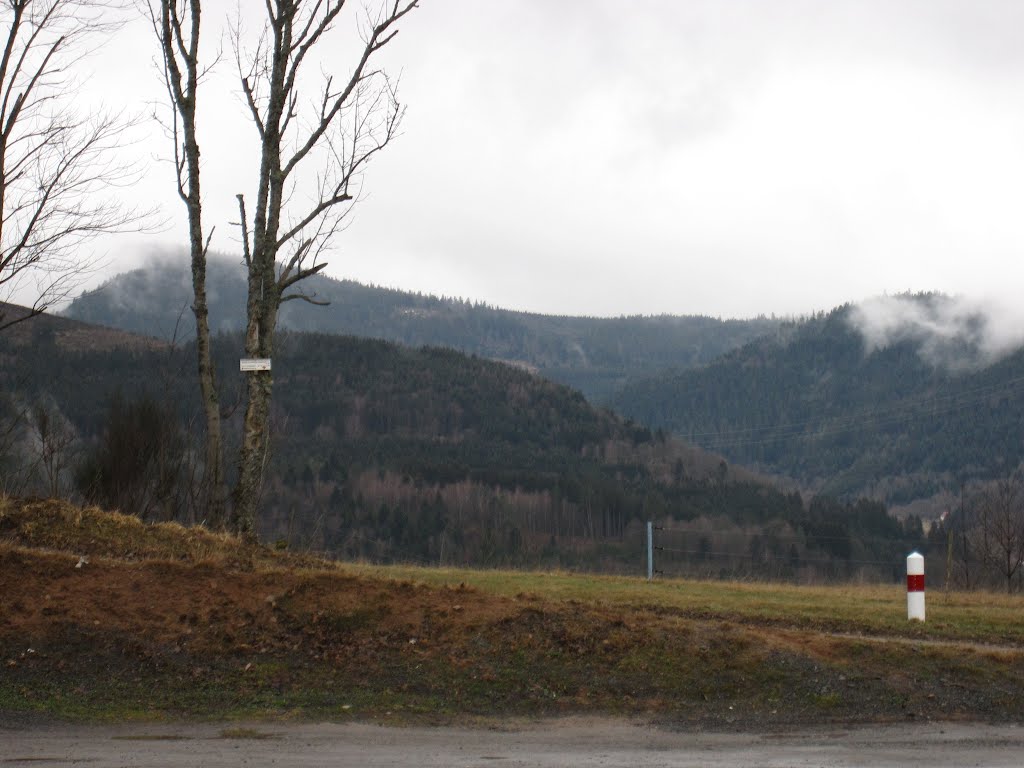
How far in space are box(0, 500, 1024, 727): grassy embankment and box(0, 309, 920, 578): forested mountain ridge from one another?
12393 mm

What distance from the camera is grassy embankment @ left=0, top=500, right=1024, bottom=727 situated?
10.6m

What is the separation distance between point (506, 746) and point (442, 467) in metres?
124

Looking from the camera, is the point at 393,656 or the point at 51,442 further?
the point at 51,442

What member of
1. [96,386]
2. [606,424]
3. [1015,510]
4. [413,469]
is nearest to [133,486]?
[1015,510]

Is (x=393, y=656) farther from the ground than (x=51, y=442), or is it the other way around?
(x=51, y=442)

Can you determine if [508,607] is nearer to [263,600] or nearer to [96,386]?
[263,600]

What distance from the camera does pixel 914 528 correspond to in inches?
4732

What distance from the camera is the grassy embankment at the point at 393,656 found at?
10.6 m

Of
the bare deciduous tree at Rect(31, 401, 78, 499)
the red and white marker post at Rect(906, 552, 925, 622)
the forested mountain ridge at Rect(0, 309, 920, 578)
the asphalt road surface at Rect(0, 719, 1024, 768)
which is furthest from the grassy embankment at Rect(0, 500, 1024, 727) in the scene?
the forested mountain ridge at Rect(0, 309, 920, 578)

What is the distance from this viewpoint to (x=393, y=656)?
1156 cm

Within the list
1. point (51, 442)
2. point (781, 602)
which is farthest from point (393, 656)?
point (51, 442)

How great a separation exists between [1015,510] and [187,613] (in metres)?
38.1

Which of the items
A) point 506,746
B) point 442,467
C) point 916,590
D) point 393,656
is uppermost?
point 916,590

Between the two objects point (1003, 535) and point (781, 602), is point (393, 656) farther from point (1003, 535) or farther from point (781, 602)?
point (1003, 535)
